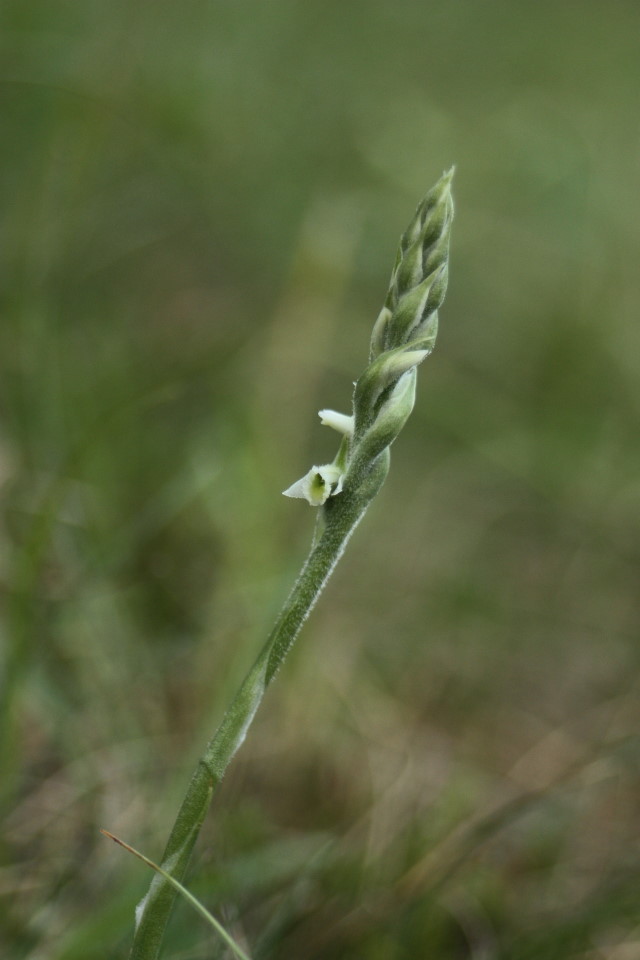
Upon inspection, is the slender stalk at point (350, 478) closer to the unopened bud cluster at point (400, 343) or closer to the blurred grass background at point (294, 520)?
the unopened bud cluster at point (400, 343)

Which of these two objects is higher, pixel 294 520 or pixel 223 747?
pixel 294 520

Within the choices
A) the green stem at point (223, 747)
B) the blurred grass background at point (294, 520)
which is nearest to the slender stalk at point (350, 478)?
the green stem at point (223, 747)

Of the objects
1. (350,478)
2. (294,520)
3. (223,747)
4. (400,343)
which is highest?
(294,520)

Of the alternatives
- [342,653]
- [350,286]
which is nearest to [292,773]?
[342,653]

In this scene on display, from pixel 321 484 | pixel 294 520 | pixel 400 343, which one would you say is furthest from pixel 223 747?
pixel 294 520

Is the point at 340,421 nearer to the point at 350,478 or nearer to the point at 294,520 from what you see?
the point at 350,478

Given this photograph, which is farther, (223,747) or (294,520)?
(294,520)
